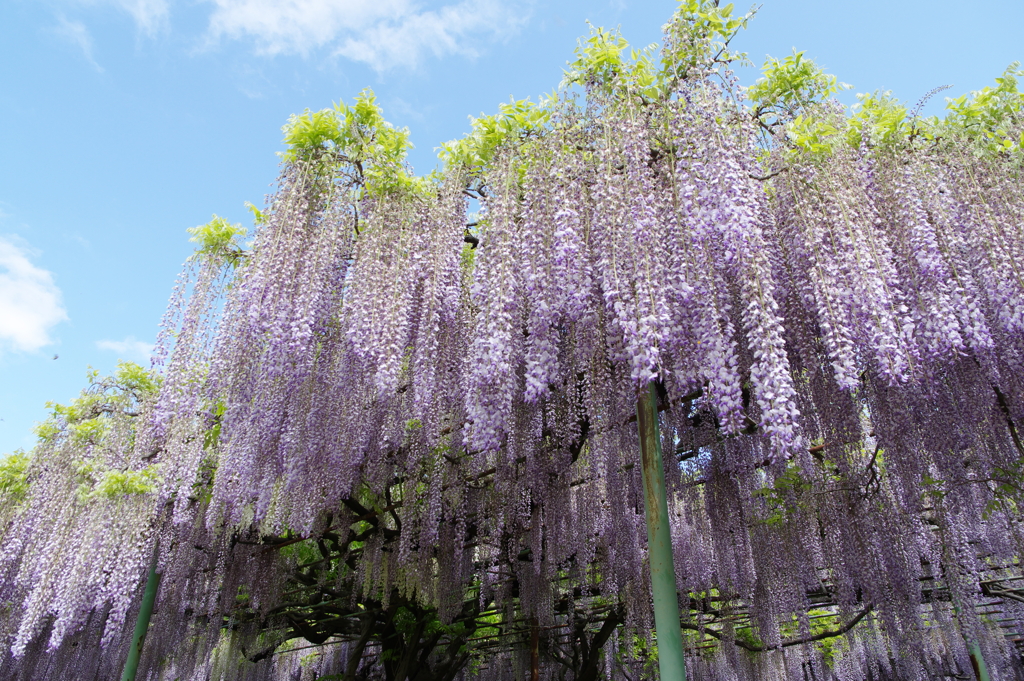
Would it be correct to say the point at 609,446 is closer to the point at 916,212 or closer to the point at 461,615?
the point at 916,212

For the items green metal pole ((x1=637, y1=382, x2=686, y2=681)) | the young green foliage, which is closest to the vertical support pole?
green metal pole ((x1=637, y1=382, x2=686, y2=681))

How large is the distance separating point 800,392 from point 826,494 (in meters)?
1.76

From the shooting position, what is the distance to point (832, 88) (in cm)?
461

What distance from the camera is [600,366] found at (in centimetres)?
405

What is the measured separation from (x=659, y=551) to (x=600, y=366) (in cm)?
126

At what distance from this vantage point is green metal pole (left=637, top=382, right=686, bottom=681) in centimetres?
329

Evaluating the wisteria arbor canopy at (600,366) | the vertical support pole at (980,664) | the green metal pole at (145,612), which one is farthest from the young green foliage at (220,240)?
the vertical support pole at (980,664)

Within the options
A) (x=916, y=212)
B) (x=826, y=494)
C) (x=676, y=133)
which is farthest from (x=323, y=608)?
(x=916, y=212)

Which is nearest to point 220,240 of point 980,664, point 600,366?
point 600,366

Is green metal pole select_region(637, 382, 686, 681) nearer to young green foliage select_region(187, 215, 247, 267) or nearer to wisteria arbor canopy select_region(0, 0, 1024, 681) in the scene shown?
wisteria arbor canopy select_region(0, 0, 1024, 681)

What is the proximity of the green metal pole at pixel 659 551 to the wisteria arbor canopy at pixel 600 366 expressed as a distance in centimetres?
24

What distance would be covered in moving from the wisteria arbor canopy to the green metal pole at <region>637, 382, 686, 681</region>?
0.80ft

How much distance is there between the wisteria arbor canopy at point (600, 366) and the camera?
388 cm

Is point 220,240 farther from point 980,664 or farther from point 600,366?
point 980,664
